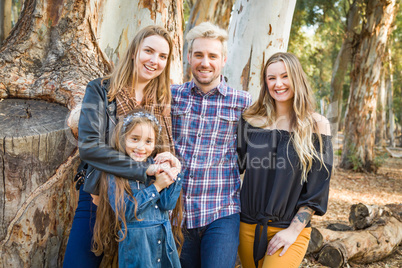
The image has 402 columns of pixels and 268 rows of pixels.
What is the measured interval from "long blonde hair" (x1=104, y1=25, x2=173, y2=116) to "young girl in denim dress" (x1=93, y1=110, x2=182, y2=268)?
0.23 meters

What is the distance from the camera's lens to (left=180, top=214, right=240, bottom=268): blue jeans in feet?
7.67

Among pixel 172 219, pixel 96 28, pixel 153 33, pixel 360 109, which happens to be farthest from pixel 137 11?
pixel 360 109

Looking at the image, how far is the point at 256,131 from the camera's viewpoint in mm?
2580

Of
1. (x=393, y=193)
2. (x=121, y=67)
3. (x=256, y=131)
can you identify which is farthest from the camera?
(x=393, y=193)

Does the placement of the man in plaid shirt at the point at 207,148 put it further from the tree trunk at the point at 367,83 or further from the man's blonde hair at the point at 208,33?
the tree trunk at the point at 367,83

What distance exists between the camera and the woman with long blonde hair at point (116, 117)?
216 centimetres

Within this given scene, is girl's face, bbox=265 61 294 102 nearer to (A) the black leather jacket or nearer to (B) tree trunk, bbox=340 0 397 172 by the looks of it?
(A) the black leather jacket

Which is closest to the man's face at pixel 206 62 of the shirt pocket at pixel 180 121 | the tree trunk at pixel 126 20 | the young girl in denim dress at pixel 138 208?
the shirt pocket at pixel 180 121

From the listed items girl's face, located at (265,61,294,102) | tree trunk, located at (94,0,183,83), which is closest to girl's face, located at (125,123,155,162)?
girl's face, located at (265,61,294,102)

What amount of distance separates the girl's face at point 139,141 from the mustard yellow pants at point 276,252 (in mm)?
881

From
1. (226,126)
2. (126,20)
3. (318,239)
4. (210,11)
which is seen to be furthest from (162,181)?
(210,11)

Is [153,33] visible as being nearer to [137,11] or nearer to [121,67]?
[121,67]

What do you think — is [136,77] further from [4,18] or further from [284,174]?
[4,18]

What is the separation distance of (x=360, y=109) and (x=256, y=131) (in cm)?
930
